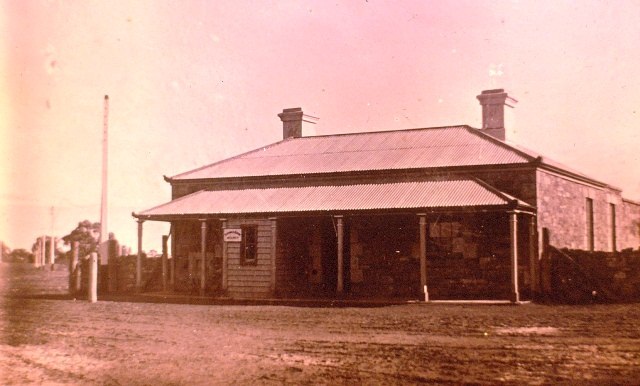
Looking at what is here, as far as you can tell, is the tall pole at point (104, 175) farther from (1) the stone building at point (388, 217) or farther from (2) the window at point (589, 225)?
(2) the window at point (589, 225)

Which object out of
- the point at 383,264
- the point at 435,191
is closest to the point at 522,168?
the point at 435,191

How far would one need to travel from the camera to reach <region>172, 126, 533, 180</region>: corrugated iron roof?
2470cm

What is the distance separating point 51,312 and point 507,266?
11.9 meters

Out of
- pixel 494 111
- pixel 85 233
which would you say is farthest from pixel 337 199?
pixel 85 233

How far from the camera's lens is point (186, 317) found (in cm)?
1766

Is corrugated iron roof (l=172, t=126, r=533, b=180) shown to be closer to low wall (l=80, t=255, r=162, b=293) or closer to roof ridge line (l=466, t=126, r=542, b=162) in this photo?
roof ridge line (l=466, t=126, r=542, b=162)

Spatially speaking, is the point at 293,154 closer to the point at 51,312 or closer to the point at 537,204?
the point at 537,204

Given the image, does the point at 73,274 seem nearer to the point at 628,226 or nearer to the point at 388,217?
the point at 388,217

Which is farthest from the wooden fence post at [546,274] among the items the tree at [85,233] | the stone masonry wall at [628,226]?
the tree at [85,233]

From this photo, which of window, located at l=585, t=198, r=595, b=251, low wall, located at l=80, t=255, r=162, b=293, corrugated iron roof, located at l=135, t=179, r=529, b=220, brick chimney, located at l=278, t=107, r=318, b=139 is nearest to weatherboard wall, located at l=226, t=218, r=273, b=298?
corrugated iron roof, located at l=135, t=179, r=529, b=220

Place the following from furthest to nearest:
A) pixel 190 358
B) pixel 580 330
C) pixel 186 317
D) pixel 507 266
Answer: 1. pixel 507 266
2. pixel 186 317
3. pixel 580 330
4. pixel 190 358

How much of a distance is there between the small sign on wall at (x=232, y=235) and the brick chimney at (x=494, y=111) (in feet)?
29.8

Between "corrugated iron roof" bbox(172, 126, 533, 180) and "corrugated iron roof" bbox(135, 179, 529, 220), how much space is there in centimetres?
83

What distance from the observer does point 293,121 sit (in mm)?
32156
